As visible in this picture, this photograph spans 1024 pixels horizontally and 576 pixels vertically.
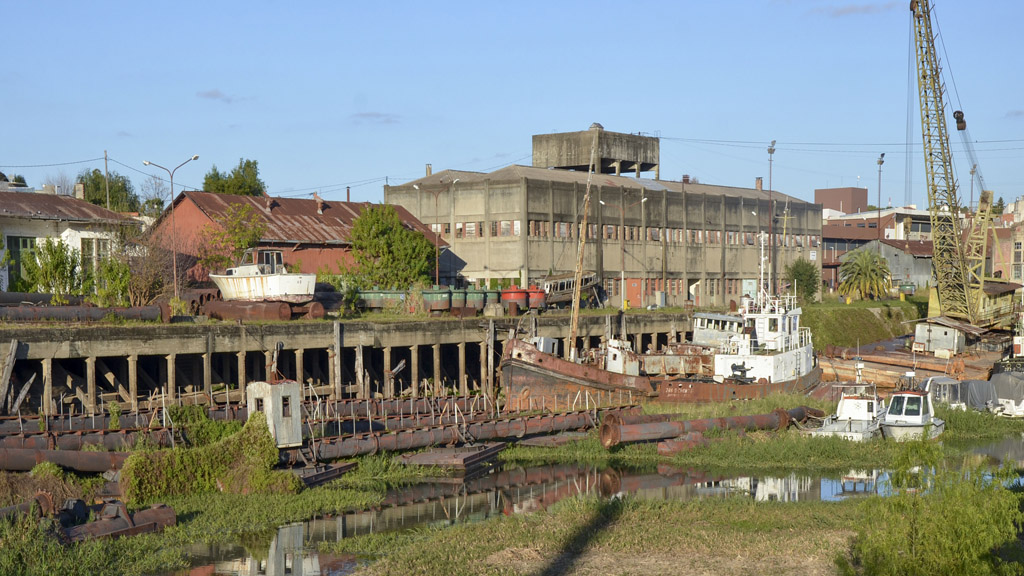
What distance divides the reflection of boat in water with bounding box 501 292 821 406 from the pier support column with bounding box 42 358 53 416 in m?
16.7

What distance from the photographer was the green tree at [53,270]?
42344 mm

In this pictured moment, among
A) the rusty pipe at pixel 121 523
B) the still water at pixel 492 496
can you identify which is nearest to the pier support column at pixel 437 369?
the still water at pixel 492 496

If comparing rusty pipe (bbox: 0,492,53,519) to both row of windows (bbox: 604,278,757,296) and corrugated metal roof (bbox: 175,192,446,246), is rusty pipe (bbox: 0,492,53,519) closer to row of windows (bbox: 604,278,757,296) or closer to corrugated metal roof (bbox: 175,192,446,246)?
corrugated metal roof (bbox: 175,192,446,246)

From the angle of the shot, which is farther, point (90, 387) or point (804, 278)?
point (804, 278)

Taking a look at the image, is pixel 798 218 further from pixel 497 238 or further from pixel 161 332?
pixel 161 332

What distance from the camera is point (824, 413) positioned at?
37.9 meters

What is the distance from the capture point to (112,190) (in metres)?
92.2

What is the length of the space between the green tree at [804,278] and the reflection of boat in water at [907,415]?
4462 cm

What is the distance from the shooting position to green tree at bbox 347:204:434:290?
56438mm

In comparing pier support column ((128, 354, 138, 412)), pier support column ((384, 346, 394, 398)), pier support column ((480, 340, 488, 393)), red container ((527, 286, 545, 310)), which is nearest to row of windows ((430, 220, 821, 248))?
red container ((527, 286, 545, 310))

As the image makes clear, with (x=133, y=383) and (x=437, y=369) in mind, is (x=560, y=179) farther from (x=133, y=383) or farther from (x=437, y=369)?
(x=133, y=383)

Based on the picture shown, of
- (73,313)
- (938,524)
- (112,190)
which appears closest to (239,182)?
(112,190)

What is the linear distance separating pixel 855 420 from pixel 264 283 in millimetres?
24037

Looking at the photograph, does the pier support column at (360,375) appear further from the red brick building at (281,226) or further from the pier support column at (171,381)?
the red brick building at (281,226)
